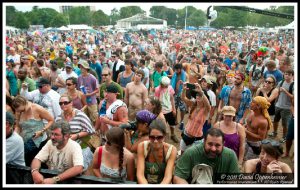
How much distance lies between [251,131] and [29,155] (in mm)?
3058

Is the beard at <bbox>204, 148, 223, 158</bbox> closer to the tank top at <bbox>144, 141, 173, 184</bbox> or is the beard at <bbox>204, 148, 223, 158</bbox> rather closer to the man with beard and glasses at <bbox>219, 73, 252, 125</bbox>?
the tank top at <bbox>144, 141, 173, 184</bbox>

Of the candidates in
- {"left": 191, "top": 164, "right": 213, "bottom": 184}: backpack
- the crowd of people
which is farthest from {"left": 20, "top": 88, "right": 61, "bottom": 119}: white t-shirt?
{"left": 191, "top": 164, "right": 213, "bottom": 184}: backpack

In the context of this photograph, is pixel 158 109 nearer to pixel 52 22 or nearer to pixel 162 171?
pixel 162 171

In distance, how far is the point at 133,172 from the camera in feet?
11.4

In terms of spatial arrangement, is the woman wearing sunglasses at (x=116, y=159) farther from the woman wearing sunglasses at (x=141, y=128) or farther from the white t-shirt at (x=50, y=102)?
the white t-shirt at (x=50, y=102)

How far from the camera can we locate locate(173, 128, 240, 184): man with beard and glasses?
3.16 metres

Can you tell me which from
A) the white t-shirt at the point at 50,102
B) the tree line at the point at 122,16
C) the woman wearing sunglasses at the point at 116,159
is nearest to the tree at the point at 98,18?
the tree line at the point at 122,16

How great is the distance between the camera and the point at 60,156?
3.54 m

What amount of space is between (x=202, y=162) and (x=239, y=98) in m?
2.88

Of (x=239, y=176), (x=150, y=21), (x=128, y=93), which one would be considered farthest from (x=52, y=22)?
(x=239, y=176)

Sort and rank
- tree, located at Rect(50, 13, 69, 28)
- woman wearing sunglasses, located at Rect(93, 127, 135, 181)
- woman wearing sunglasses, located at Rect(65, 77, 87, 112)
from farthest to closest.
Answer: tree, located at Rect(50, 13, 69, 28) → woman wearing sunglasses, located at Rect(65, 77, 87, 112) → woman wearing sunglasses, located at Rect(93, 127, 135, 181)

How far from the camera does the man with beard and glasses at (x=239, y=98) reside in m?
5.72

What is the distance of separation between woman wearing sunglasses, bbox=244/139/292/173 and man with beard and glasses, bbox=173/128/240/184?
0.34 metres

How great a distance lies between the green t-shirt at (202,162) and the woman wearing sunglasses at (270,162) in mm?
344
